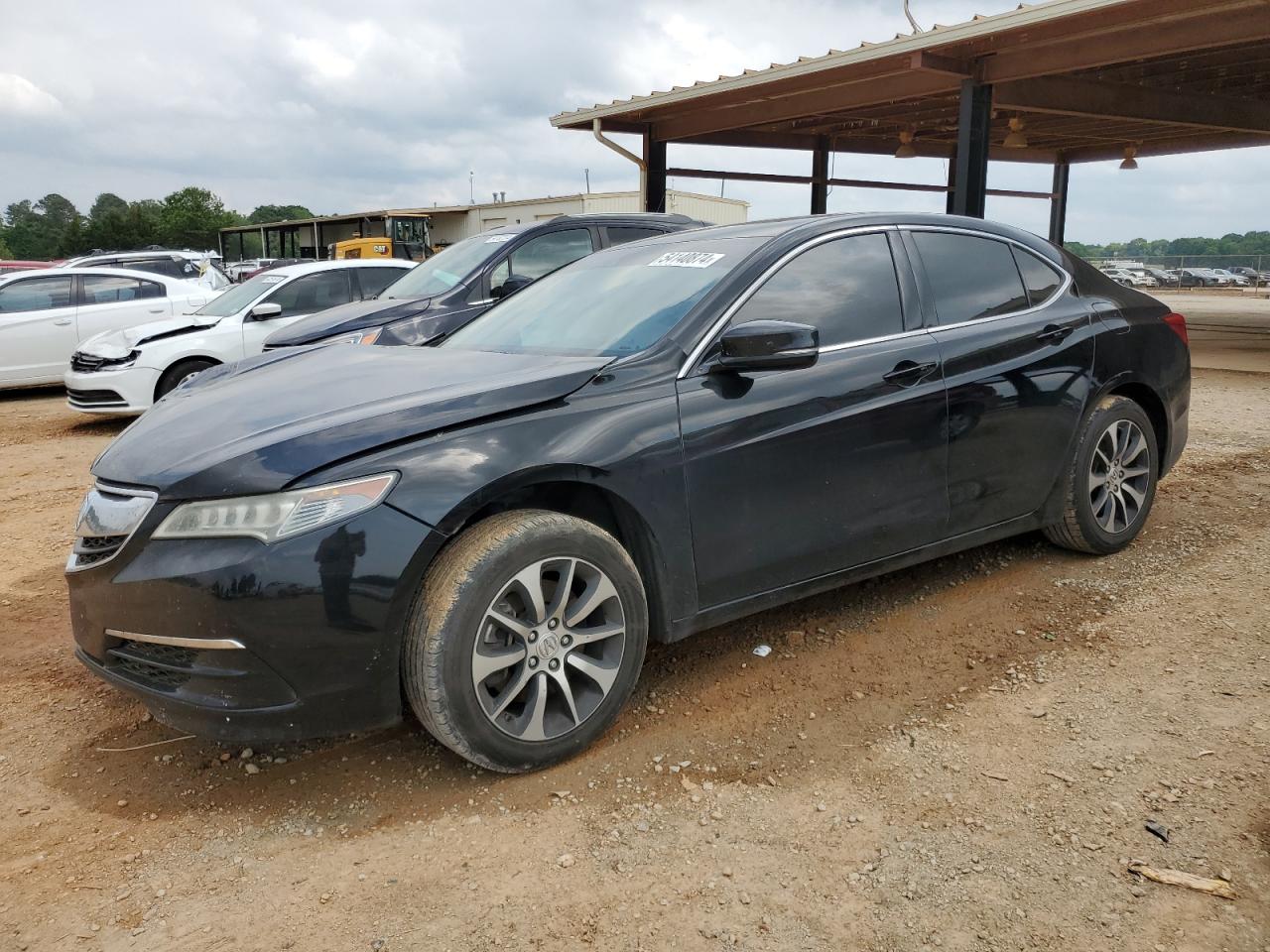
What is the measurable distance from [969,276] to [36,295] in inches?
454

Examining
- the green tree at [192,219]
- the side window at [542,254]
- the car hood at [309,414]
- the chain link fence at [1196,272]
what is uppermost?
the green tree at [192,219]

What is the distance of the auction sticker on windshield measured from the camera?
3613 millimetres

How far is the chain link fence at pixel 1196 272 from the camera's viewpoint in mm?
45938

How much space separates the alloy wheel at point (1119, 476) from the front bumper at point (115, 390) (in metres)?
8.05

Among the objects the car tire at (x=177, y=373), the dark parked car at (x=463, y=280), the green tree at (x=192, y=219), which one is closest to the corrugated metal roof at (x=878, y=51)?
the dark parked car at (x=463, y=280)

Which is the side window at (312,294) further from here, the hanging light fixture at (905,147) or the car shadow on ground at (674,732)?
the hanging light fixture at (905,147)

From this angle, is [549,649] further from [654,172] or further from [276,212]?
[276,212]

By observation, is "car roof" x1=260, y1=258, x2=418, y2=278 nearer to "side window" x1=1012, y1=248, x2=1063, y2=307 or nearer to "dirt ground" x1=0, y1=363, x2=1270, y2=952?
"dirt ground" x1=0, y1=363, x2=1270, y2=952

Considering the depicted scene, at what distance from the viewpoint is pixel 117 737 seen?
10.5 ft

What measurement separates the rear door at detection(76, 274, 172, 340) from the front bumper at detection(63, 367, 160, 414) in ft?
9.15

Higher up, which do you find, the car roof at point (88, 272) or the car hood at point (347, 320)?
the car roof at point (88, 272)

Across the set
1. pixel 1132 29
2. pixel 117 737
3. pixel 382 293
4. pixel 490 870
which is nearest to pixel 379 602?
pixel 490 870

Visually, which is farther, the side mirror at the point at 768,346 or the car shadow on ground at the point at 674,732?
the side mirror at the point at 768,346

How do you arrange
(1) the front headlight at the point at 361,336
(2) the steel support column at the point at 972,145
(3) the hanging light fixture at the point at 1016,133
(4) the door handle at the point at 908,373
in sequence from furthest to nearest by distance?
(3) the hanging light fixture at the point at 1016,133, (2) the steel support column at the point at 972,145, (1) the front headlight at the point at 361,336, (4) the door handle at the point at 908,373
